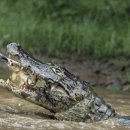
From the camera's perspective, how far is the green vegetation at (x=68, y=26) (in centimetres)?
1026

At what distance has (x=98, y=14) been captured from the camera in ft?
36.9

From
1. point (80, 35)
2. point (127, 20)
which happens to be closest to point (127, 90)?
point (80, 35)

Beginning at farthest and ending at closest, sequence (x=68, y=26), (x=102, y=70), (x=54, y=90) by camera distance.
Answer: (x=68, y=26) < (x=102, y=70) < (x=54, y=90)

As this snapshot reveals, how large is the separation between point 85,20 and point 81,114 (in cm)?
569

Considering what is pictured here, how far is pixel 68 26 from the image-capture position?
10602 mm

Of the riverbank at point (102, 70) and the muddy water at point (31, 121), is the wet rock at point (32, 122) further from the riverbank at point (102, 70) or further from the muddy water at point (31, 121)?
the riverbank at point (102, 70)

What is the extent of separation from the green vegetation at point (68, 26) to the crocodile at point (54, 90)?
4.63m

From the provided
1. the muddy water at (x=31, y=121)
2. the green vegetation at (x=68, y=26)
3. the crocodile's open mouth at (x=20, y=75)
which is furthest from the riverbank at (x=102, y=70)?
the crocodile's open mouth at (x=20, y=75)

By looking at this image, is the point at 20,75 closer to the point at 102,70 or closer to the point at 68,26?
the point at 102,70

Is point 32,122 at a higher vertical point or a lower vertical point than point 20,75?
lower

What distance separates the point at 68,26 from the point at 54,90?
5.32 metres

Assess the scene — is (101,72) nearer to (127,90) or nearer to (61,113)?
(127,90)

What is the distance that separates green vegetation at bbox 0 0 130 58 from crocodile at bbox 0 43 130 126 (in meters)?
4.63

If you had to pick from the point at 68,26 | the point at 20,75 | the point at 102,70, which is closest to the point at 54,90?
the point at 20,75
